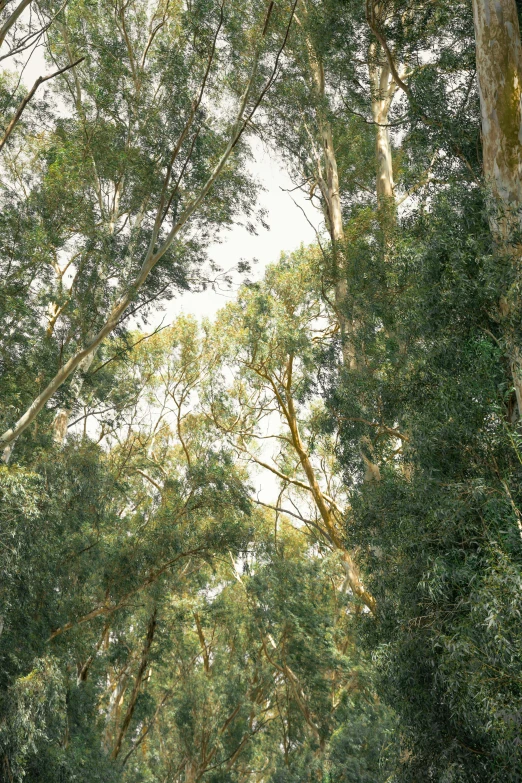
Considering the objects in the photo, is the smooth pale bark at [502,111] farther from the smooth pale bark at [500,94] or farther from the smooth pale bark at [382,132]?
the smooth pale bark at [382,132]

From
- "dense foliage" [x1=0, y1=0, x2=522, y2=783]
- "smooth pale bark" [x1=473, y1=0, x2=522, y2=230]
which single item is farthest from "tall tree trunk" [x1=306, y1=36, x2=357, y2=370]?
"smooth pale bark" [x1=473, y1=0, x2=522, y2=230]

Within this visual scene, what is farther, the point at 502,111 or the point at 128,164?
the point at 128,164

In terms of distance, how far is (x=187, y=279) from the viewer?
10.4 meters

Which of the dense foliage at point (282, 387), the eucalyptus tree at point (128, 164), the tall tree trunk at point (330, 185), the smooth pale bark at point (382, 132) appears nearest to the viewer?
the dense foliage at point (282, 387)

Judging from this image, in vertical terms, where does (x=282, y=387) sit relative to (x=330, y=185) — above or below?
below

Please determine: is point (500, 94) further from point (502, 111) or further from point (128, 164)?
point (128, 164)

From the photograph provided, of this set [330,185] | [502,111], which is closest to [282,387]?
[330,185]

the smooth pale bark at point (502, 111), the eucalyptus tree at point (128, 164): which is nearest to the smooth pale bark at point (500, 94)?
the smooth pale bark at point (502, 111)

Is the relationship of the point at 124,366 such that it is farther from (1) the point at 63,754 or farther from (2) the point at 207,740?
(2) the point at 207,740

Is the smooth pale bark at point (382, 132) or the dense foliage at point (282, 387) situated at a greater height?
the smooth pale bark at point (382, 132)

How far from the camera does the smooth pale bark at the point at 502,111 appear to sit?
539 cm

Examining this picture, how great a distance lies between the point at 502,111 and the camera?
5859 millimetres

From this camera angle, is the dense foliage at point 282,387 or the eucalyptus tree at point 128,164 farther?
the eucalyptus tree at point 128,164

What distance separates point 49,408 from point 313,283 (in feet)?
15.7
